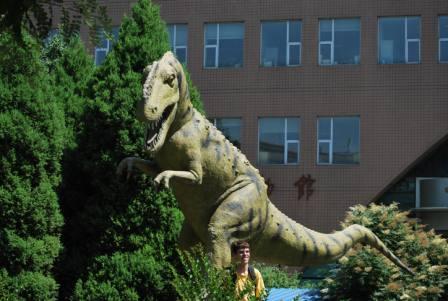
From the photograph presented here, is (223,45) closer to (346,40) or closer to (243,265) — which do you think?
(346,40)

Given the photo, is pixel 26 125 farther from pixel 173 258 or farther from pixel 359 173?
pixel 359 173

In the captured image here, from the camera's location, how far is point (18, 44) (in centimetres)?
390

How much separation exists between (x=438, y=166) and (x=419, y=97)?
2281mm

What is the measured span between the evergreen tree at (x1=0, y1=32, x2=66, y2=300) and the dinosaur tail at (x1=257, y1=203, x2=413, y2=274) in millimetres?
2834

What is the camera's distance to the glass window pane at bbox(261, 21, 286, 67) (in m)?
24.5

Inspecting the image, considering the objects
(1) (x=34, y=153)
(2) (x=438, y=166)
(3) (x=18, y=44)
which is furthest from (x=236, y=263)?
(2) (x=438, y=166)

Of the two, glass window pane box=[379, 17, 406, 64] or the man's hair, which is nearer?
the man's hair

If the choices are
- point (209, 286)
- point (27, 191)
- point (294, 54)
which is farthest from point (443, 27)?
point (209, 286)

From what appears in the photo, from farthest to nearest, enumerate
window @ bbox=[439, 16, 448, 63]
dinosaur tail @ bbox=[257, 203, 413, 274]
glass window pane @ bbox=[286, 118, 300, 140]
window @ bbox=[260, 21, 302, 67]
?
window @ bbox=[260, 21, 302, 67] < glass window pane @ bbox=[286, 118, 300, 140] < window @ bbox=[439, 16, 448, 63] < dinosaur tail @ bbox=[257, 203, 413, 274]

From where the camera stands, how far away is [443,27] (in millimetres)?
23828

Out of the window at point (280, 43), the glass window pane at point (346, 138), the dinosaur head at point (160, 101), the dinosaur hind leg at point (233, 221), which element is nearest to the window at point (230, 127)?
the window at point (280, 43)

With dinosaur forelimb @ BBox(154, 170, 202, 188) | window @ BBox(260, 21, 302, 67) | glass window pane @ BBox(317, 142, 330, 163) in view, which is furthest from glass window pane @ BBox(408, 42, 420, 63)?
dinosaur forelimb @ BBox(154, 170, 202, 188)

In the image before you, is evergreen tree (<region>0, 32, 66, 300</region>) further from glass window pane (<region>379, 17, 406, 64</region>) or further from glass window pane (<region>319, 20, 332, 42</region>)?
glass window pane (<region>379, 17, 406, 64</region>)

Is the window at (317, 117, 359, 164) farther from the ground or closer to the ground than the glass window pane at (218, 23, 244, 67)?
closer to the ground
